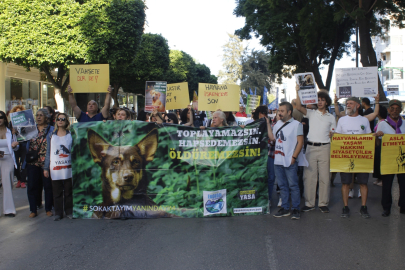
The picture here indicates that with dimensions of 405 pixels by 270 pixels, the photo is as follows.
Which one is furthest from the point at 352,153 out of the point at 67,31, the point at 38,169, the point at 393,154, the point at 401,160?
the point at 67,31

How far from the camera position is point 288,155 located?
21.5ft

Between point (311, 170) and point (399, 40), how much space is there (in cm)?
6295

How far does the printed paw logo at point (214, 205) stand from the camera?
6.57 metres

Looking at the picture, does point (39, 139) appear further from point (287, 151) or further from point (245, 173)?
point (287, 151)

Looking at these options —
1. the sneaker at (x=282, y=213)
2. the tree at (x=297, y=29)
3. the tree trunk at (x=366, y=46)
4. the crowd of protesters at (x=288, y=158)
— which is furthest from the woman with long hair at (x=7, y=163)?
the tree at (x=297, y=29)

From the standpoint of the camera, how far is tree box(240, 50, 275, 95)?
71.1 m

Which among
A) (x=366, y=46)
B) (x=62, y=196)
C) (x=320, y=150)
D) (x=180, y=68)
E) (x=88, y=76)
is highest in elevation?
(x=180, y=68)

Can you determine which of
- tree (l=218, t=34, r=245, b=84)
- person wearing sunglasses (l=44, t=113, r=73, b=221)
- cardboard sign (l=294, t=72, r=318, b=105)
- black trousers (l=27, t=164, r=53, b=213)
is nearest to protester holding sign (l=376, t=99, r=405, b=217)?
cardboard sign (l=294, t=72, r=318, b=105)

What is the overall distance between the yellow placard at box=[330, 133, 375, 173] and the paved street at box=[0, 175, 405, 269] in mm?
820

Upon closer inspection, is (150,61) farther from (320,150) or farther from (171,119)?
(320,150)

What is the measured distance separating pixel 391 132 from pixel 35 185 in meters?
6.39

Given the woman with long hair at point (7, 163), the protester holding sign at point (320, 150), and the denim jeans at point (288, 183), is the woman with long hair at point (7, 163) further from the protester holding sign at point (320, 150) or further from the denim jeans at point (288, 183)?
the protester holding sign at point (320, 150)

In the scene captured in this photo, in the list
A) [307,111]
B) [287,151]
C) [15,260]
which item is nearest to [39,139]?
[15,260]

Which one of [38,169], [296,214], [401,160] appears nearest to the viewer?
[296,214]
